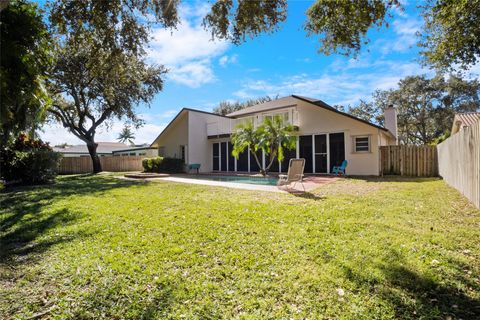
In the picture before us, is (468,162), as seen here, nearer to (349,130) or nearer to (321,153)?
(349,130)

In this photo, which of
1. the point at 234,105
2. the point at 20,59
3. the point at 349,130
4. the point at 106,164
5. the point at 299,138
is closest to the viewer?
the point at 20,59

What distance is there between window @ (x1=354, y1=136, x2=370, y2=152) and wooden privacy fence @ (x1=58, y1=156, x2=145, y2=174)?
73.2 feet

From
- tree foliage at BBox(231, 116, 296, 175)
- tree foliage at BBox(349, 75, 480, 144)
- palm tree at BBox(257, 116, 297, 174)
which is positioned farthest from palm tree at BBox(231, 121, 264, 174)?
tree foliage at BBox(349, 75, 480, 144)

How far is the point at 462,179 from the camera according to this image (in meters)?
7.04

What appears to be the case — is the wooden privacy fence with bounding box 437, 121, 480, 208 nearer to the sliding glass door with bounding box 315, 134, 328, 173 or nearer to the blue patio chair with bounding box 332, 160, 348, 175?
the blue patio chair with bounding box 332, 160, 348, 175

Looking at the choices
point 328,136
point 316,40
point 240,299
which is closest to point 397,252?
point 240,299

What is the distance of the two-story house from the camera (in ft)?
48.3

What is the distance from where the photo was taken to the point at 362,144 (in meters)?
14.7

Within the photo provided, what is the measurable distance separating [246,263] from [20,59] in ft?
16.0

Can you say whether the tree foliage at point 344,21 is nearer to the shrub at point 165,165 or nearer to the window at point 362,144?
the window at point 362,144

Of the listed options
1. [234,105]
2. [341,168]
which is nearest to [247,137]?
[341,168]

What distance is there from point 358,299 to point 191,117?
1927 centimetres

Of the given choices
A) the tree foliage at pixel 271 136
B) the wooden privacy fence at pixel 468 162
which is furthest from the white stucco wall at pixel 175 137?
the wooden privacy fence at pixel 468 162

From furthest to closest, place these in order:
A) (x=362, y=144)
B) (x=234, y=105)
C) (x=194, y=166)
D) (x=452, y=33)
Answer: (x=234, y=105) → (x=194, y=166) → (x=362, y=144) → (x=452, y=33)
